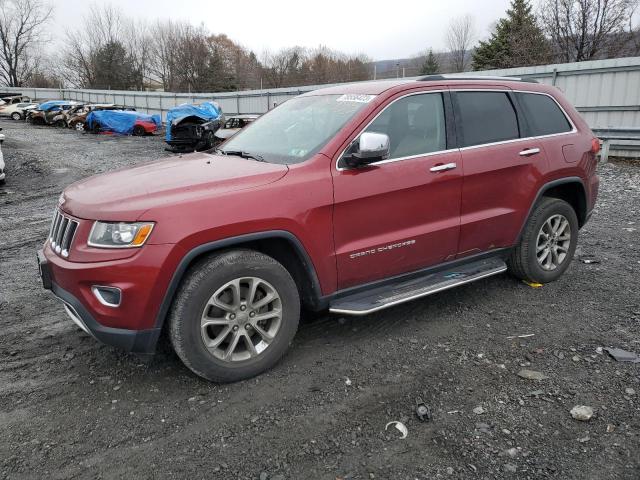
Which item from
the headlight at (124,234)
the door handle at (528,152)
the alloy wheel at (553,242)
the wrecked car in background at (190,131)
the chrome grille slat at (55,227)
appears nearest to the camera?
the headlight at (124,234)

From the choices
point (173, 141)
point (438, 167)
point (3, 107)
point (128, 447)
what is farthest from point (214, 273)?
point (3, 107)

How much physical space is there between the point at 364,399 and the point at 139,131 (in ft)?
86.0

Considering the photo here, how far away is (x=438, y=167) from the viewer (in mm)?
3688

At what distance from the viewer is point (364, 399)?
297 centimetres

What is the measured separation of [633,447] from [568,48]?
31.4 metres

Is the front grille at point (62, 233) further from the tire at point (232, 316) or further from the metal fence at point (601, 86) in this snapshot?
the metal fence at point (601, 86)

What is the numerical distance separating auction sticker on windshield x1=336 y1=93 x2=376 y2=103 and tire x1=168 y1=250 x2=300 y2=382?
1401 millimetres

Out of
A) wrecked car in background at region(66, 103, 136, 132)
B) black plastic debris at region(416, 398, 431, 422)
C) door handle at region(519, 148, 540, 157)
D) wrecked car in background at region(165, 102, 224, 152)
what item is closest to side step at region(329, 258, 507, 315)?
black plastic debris at region(416, 398, 431, 422)

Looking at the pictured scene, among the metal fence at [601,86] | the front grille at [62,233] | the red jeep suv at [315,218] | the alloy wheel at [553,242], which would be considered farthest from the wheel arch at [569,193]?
the metal fence at [601,86]

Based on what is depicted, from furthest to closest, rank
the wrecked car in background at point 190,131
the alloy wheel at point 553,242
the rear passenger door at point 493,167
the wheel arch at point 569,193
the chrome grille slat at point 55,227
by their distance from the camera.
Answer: the wrecked car in background at point 190,131 → the alloy wheel at point 553,242 → the wheel arch at point 569,193 → the rear passenger door at point 493,167 → the chrome grille slat at point 55,227

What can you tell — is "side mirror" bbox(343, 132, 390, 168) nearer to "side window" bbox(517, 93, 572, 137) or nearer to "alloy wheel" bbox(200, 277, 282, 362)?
"alloy wheel" bbox(200, 277, 282, 362)

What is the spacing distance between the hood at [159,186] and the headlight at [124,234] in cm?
4

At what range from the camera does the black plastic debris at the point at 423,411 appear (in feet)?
9.11

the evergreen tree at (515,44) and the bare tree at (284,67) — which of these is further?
the bare tree at (284,67)
